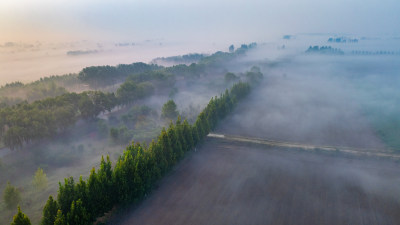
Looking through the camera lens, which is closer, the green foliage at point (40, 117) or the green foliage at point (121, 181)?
the green foliage at point (121, 181)

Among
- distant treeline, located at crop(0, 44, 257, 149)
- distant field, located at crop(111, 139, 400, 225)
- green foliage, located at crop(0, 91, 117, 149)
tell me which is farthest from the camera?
distant treeline, located at crop(0, 44, 257, 149)

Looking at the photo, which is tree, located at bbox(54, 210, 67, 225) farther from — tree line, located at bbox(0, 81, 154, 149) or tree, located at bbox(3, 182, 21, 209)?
tree line, located at bbox(0, 81, 154, 149)

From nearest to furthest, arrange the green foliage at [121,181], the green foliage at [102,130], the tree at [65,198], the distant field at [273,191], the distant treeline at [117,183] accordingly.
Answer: the distant treeline at [117,183] < the green foliage at [121,181] < the tree at [65,198] < the distant field at [273,191] < the green foliage at [102,130]

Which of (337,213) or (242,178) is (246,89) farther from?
(337,213)

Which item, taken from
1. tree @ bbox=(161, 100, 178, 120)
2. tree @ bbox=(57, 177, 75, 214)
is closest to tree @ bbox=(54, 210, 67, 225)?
tree @ bbox=(57, 177, 75, 214)

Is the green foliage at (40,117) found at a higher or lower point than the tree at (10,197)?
higher

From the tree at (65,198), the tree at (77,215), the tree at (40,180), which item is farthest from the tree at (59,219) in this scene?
the tree at (40,180)

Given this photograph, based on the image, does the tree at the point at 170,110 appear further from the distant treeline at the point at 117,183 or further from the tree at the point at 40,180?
the tree at the point at 40,180

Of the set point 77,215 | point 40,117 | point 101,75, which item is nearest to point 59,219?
point 77,215
